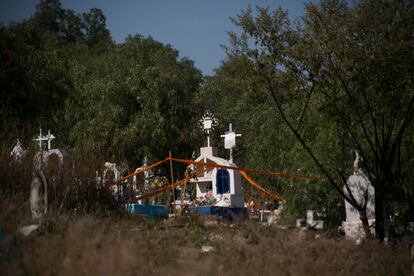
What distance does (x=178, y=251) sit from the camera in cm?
921

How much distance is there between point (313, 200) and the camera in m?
15.0

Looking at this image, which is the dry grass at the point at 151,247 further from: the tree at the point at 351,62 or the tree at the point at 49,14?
the tree at the point at 49,14

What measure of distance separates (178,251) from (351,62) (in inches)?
219

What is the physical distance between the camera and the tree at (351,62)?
12.3 m

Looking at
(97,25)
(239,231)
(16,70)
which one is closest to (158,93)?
(16,70)

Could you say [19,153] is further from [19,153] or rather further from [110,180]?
[110,180]

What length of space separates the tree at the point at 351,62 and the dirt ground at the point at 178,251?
230 centimetres

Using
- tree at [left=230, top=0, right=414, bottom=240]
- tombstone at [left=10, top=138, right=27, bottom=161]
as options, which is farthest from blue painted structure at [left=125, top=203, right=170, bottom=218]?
tree at [left=230, top=0, right=414, bottom=240]

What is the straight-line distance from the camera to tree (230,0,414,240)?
12328mm

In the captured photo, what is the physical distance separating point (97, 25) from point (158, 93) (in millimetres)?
34959

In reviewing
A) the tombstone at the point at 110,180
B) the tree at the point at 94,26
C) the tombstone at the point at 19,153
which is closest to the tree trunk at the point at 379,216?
the tombstone at the point at 110,180

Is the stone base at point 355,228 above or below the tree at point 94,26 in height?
below

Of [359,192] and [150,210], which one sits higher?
[359,192]

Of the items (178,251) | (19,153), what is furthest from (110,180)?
(178,251)
